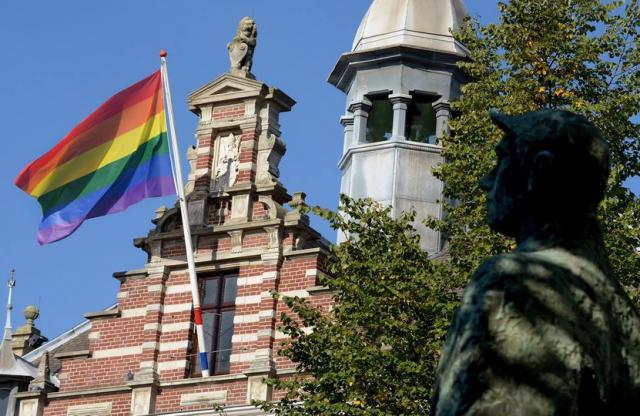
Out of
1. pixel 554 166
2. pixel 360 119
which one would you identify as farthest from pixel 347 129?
pixel 554 166

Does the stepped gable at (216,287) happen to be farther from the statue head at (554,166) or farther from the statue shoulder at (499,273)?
the statue shoulder at (499,273)

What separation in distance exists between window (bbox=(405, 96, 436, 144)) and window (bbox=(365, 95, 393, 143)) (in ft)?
1.52

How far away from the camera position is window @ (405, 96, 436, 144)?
116ft

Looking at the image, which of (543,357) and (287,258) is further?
(287,258)

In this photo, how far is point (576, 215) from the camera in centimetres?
458

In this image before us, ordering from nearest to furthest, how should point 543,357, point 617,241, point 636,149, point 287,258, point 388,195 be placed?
1. point 543,357
2. point 617,241
3. point 636,149
4. point 287,258
5. point 388,195

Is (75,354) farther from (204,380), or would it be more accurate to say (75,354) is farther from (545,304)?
(545,304)

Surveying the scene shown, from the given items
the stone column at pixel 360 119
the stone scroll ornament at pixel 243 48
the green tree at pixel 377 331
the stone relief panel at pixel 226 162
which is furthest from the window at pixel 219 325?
the green tree at pixel 377 331

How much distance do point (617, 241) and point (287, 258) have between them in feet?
33.2

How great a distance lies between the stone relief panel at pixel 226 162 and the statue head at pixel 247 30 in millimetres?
2176

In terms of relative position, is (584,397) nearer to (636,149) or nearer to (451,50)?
(636,149)

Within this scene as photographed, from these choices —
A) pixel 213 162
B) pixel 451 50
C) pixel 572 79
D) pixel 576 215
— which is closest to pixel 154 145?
pixel 213 162

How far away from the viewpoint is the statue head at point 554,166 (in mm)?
4523

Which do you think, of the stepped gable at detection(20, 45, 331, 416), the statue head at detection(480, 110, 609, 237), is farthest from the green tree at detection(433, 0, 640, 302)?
the statue head at detection(480, 110, 609, 237)
